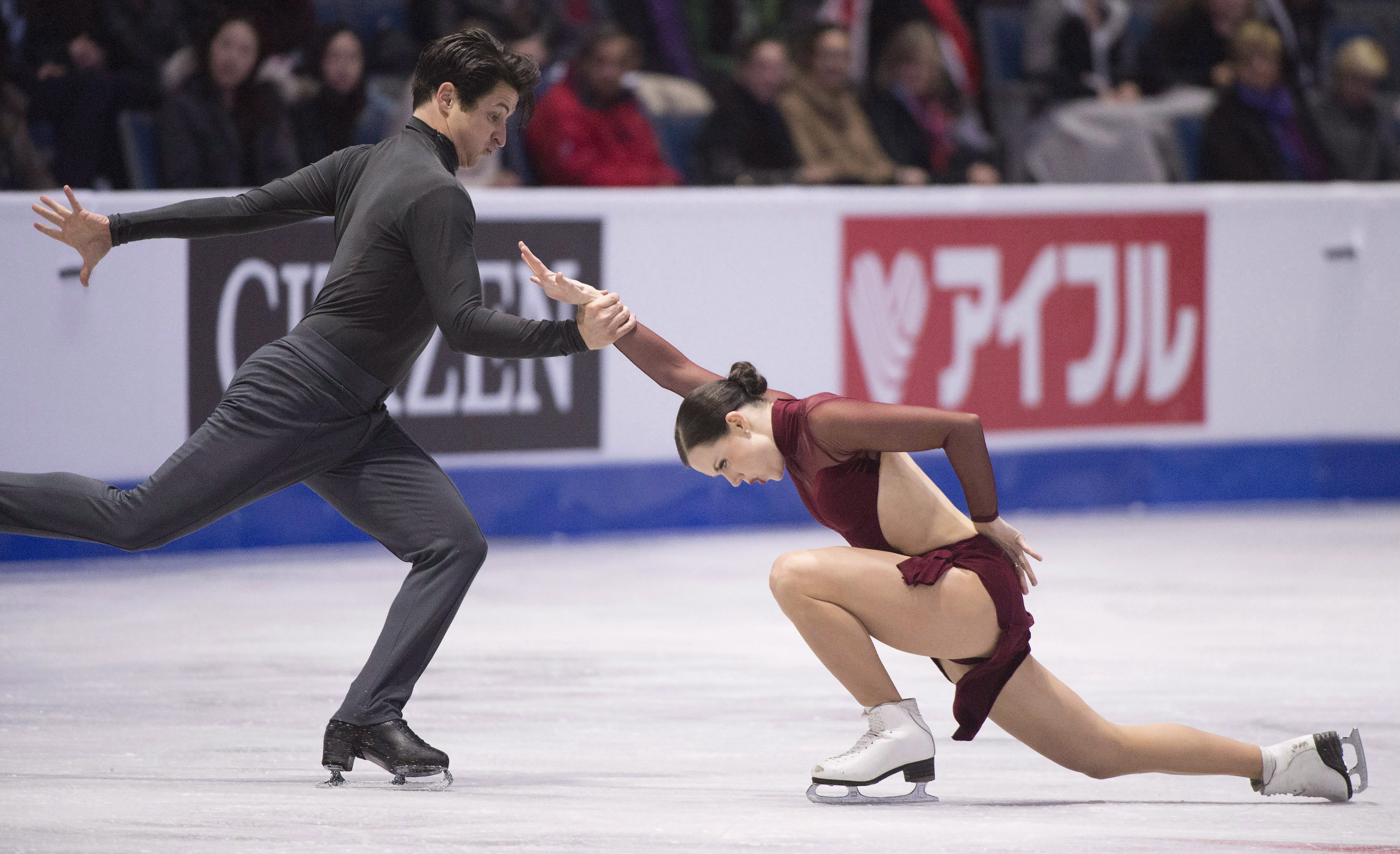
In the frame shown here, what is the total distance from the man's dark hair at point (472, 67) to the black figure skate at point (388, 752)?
1.39 meters

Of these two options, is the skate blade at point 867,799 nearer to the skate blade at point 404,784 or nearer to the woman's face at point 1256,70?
the skate blade at point 404,784

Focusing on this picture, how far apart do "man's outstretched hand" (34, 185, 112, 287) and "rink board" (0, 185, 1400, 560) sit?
2.79 meters

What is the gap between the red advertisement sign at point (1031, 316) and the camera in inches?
346

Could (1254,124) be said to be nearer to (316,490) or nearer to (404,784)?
(316,490)

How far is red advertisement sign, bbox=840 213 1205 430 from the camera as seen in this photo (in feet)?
28.9

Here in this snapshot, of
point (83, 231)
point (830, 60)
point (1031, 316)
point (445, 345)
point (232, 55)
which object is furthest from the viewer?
point (830, 60)

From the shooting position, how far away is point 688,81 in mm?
10812

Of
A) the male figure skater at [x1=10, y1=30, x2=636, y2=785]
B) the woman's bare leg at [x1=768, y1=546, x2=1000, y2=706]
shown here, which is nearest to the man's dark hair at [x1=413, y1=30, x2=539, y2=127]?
the male figure skater at [x1=10, y1=30, x2=636, y2=785]

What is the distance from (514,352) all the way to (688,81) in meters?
6.84

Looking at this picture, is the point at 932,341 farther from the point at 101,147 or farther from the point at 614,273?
the point at 101,147

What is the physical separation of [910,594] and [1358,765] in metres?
1.07

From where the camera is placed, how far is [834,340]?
28.6 feet

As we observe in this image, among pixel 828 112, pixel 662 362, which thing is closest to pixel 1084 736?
pixel 662 362

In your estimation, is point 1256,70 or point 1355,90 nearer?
point 1256,70
